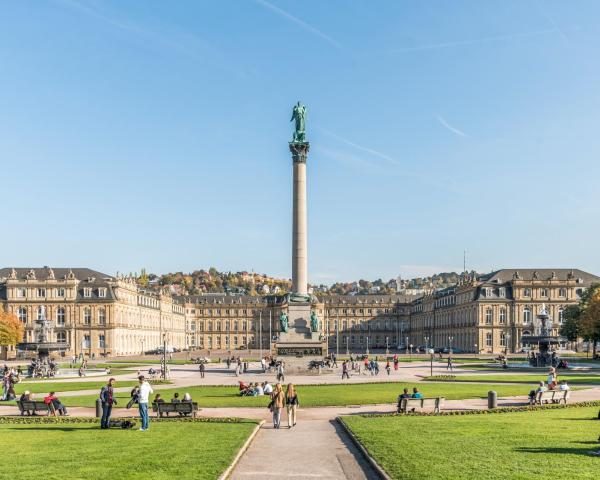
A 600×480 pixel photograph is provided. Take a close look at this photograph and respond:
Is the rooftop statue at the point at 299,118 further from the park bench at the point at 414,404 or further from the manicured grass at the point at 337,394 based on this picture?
the park bench at the point at 414,404

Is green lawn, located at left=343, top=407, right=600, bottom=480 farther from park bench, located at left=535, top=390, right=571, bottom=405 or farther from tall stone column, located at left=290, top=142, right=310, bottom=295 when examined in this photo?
tall stone column, located at left=290, top=142, right=310, bottom=295

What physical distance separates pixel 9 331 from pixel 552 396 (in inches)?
3544

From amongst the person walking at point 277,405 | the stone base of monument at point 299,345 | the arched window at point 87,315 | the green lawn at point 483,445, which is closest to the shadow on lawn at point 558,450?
the green lawn at point 483,445

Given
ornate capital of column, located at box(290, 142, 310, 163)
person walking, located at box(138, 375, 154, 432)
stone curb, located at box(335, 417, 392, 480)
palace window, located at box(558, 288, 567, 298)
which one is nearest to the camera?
stone curb, located at box(335, 417, 392, 480)

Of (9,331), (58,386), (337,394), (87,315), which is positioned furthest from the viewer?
(87,315)

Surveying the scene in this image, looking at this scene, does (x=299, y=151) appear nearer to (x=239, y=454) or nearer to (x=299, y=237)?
(x=299, y=237)

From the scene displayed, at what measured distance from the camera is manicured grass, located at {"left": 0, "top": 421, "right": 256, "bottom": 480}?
19.9 metres

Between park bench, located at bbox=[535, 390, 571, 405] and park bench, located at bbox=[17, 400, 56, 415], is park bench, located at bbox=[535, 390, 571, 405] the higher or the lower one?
the lower one

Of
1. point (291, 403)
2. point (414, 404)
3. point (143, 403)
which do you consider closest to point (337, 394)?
point (414, 404)

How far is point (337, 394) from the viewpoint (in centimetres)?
4769

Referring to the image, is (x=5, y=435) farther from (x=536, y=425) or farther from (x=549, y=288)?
(x=549, y=288)

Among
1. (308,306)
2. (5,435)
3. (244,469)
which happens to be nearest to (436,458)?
(244,469)

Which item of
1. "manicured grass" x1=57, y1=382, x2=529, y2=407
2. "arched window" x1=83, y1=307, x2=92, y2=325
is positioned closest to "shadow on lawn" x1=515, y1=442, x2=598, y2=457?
"manicured grass" x1=57, y1=382, x2=529, y2=407

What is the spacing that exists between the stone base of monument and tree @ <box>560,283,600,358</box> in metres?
37.9
